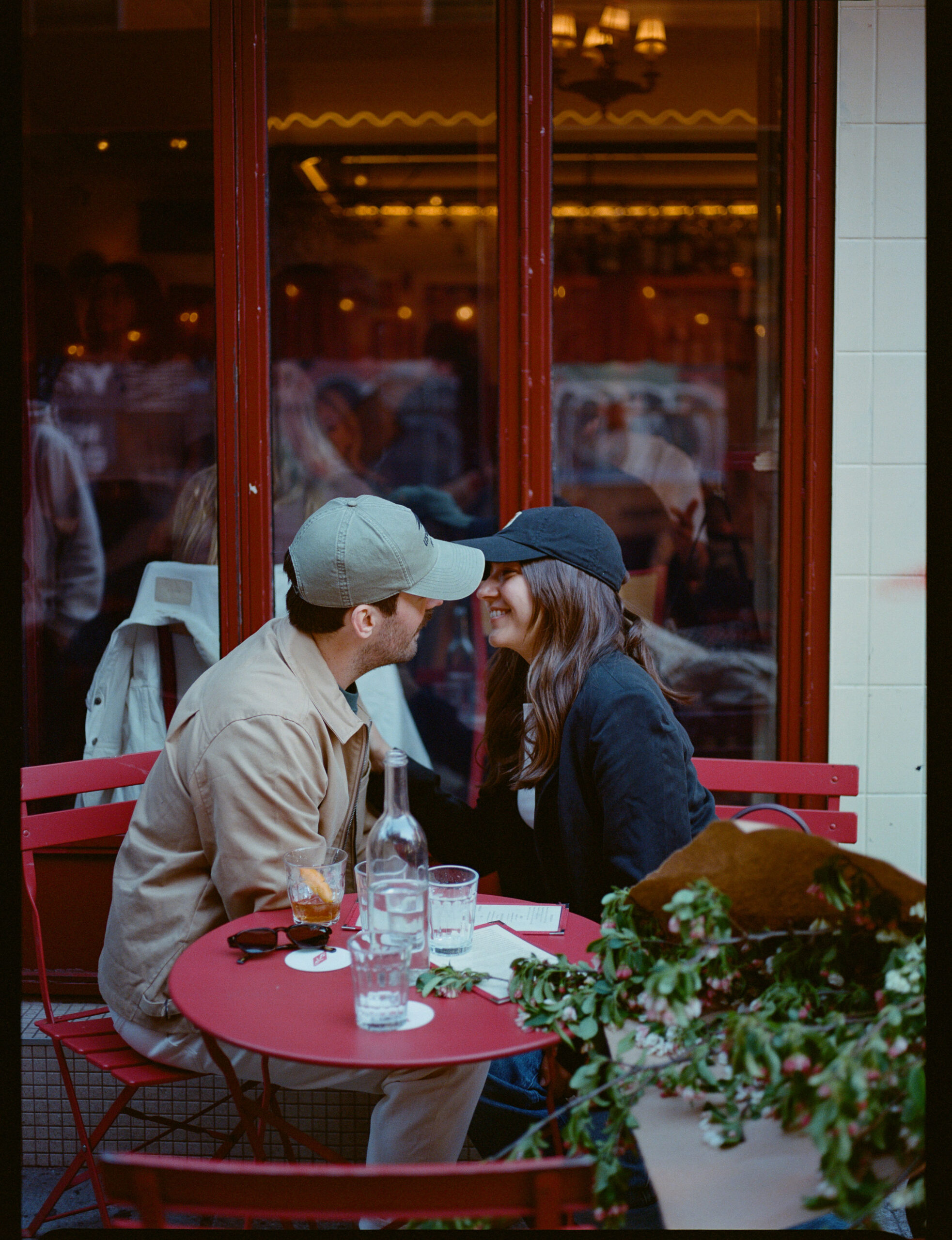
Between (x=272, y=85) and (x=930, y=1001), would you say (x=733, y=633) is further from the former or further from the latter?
(x=272, y=85)

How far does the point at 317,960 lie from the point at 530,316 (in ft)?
6.76

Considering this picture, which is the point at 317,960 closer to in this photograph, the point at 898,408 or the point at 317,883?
the point at 317,883

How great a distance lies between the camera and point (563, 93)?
17.0 feet

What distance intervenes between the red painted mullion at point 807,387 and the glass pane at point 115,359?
1746mm

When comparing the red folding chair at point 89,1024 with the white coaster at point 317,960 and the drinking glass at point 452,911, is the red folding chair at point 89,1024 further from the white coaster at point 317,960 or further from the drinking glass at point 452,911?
the drinking glass at point 452,911

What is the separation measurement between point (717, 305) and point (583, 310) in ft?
2.55

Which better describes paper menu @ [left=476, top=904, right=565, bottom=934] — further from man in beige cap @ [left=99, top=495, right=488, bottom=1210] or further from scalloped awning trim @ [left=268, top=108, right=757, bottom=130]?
scalloped awning trim @ [left=268, top=108, right=757, bottom=130]

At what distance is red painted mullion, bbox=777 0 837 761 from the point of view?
3.15 meters

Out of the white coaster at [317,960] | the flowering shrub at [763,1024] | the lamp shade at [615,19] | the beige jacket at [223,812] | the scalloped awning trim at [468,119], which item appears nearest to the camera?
the flowering shrub at [763,1024]

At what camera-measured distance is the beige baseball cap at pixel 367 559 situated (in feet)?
8.02

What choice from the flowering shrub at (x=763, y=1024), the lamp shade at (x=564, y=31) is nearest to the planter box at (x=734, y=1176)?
the flowering shrub at (x=763, y=1024)

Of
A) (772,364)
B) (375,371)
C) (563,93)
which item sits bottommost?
(772,364)

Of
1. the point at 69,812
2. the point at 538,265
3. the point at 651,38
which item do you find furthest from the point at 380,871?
the point at 651,38

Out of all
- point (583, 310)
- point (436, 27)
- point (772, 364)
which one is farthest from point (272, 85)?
point (772, 364)
